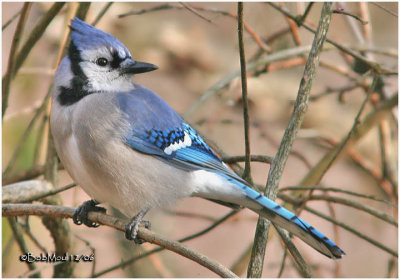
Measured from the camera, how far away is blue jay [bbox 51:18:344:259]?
7.22 ft

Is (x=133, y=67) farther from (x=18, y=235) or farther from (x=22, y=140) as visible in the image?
(x=18, y=235)

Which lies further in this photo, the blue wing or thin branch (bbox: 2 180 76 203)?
the blue wing

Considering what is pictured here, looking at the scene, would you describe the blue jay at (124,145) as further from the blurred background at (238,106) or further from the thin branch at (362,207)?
the blurred background at (238,106)

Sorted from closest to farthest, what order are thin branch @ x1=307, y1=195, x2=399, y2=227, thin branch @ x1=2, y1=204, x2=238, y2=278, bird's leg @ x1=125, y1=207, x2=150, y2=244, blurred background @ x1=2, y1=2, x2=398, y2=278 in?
thin branch @ x1=2, y1=204, x2=238, y2=278 → bird's leg @ x1=125, y1=207, x2=150, y2=244 → thin branch @ x1=307, y1=195, x2=399, y2=227 → blurred background @ x1=2, y1=2, x2=398, y2=278

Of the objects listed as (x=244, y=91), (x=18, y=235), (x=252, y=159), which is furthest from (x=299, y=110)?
(x=18, y=235)

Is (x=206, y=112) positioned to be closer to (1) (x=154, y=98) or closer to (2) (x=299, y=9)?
(2) (x=299, y=9)

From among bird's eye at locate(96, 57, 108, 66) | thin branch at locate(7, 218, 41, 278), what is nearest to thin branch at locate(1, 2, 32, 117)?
bird's eye at locate(96, 57, 108, 66)

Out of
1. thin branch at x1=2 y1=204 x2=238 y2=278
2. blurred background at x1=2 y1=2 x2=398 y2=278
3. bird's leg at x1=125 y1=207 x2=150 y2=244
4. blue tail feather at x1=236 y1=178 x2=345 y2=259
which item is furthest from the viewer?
blurred background at x1=2 y1=2 x2=398 y2=278

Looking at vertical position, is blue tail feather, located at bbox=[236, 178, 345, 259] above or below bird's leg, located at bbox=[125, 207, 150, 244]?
above

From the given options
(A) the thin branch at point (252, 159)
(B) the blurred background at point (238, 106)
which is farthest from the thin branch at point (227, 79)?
(A) the thin branch at point (252, 159)

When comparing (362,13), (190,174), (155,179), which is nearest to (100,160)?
(155,179)

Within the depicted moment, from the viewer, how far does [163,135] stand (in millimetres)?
2436

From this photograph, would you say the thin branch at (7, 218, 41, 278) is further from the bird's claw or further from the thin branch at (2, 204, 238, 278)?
the bird's claw

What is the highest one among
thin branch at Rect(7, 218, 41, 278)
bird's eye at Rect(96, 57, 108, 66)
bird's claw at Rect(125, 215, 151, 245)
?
bird's eye at Rect(96, 57, 108, 66)
